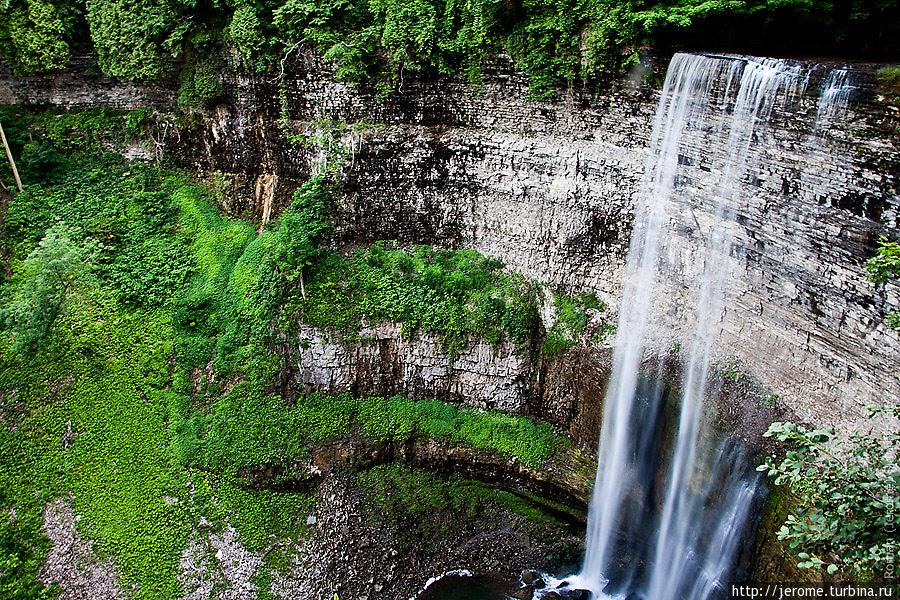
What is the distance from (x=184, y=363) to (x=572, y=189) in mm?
9694

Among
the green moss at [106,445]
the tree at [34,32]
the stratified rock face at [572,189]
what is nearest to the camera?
the stratified rock face at [572,189]

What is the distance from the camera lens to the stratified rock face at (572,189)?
28.0 feet

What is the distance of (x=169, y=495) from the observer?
12.6 meters

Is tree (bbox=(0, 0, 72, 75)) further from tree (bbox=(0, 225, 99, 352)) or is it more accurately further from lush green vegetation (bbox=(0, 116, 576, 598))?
tree (bbox=(0, 225, 99, 352))

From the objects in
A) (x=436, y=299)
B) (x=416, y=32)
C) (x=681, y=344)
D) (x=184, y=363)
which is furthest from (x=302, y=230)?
(x=681, y=344)

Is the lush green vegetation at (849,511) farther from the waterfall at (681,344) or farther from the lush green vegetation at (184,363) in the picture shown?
the lush green vegetation at (184,363)

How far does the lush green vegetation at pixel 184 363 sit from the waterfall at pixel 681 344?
86.2 inches

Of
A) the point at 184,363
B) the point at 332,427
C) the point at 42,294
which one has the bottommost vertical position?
the point at 332,427

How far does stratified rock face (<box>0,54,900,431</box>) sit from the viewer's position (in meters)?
8.53

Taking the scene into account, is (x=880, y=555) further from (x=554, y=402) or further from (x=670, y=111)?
(x=554, y=402)

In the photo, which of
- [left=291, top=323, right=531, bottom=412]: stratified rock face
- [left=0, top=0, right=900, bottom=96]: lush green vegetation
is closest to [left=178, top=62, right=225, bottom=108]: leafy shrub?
[left=0, top=0, right=900, bottom=96]: lush green vegetation

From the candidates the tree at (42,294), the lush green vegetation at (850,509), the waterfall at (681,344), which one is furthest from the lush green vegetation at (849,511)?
the tree at (42,294)

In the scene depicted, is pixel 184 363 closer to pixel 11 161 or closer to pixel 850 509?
pixel 11 161

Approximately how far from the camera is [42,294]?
13117mm
